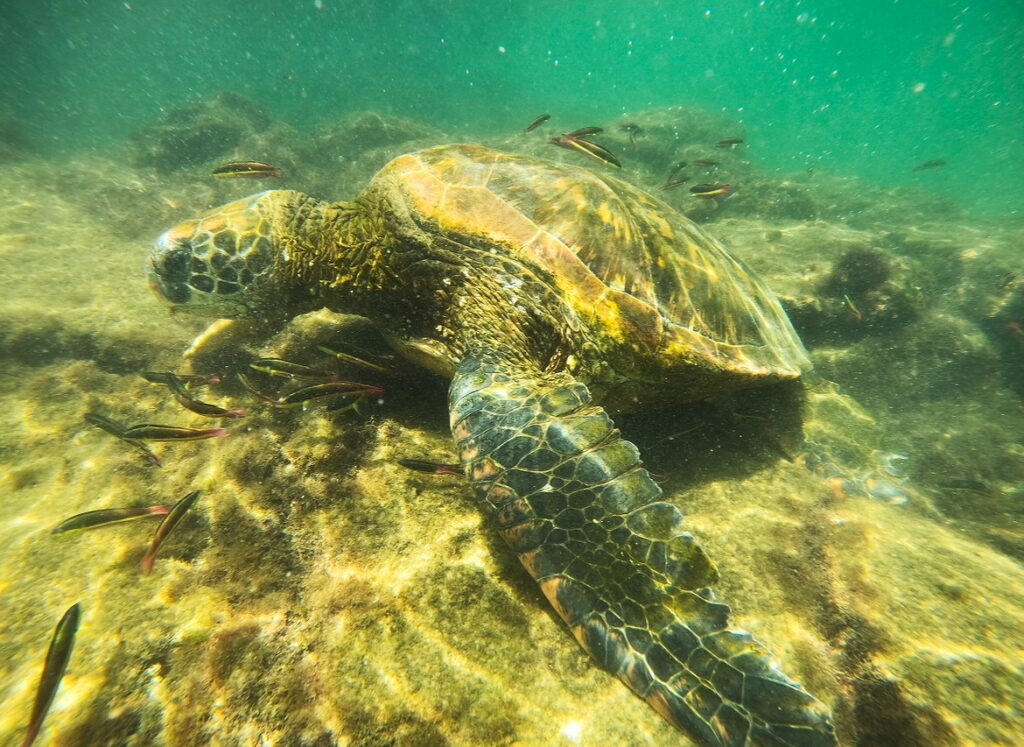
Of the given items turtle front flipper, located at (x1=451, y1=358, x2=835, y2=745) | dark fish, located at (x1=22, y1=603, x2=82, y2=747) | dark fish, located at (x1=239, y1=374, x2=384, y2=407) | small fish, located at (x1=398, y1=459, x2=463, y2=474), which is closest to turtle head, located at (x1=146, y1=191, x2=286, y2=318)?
dark fish, located at (x1=239, y1=374, x2=384, y2=407)

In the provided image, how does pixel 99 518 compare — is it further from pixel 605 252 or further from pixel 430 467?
pixel 605 252

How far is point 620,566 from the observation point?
185cm

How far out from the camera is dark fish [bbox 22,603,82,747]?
4.23 ft

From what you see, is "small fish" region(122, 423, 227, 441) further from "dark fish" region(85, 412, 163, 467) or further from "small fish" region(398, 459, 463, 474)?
"small fish" region(398, 459, 463, 474)

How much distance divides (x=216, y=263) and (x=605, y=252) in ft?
9.84

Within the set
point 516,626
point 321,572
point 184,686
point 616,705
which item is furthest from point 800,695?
point 184,686

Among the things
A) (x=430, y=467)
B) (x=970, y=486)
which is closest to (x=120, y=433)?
(x=430, y=467)

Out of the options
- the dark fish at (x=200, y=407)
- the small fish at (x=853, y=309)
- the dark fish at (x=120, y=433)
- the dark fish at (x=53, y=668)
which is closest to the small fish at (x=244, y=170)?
the dark fish at (x=200, y=407)

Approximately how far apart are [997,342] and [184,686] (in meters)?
9.33

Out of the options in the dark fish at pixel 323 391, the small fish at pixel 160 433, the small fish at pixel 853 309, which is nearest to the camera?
the small fish at pixel 160 433

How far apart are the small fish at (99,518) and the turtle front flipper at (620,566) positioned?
1552 mm

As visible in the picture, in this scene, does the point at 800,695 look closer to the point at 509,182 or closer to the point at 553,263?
the point at 553,263

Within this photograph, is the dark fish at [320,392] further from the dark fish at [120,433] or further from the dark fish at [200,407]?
the dark fish at [120,433]

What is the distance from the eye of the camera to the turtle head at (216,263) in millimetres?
3236
